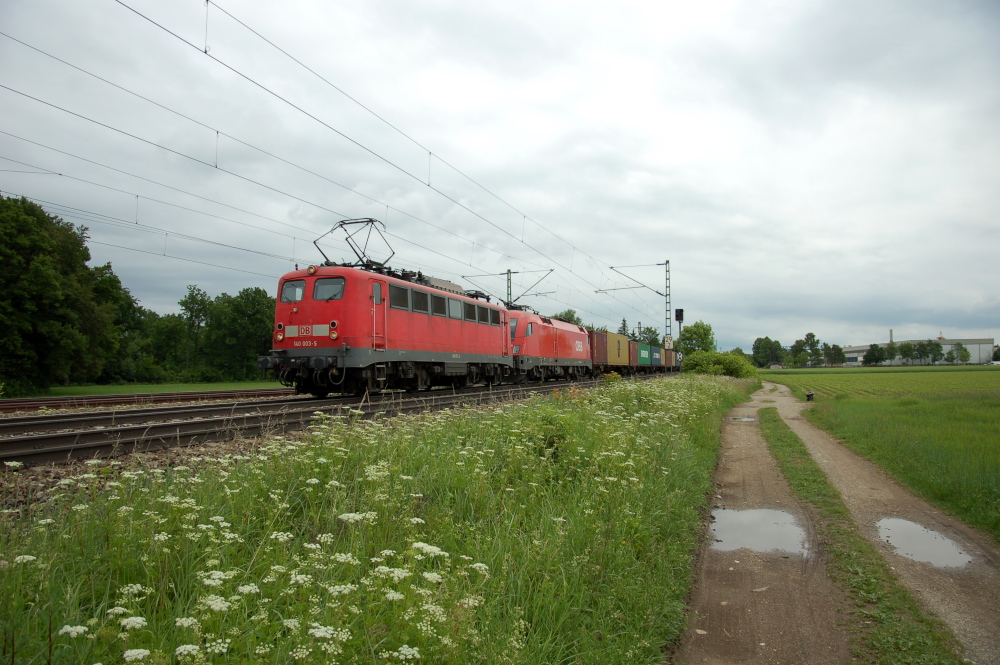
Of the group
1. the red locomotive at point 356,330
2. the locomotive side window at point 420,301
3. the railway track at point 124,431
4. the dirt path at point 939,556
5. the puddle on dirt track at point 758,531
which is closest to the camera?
the dirt path at point 939,556

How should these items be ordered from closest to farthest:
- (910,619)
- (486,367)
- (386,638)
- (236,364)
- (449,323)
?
(386,638) → (910,619) → (449,323) → (486,367) → (236,364)

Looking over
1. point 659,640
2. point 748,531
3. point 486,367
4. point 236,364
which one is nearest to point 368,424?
point 659,640

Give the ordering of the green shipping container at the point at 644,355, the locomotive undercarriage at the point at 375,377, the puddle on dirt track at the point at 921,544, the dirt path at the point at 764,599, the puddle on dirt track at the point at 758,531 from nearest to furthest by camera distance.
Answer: the dirt path at the point at 764,599
the puddle on dirt track at the point at 921,544
the puddle on dirt track at the point at 758,531
the locomotive undercarriage at the point at 375,377
the green shipping container at the point at 644,355

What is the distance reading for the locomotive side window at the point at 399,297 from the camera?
51.6 feet

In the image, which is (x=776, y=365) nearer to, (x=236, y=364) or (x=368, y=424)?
(x=236, y=364)

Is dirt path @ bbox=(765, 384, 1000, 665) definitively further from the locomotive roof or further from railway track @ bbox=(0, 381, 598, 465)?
the locomotive roof

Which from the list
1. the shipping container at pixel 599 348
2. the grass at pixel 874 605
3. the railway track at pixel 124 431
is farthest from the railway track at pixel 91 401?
the shipping container at pixel 599 348

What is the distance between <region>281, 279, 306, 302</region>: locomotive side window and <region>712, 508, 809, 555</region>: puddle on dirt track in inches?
462

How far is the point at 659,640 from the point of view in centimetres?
380

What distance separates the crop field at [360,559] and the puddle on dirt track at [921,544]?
200 centimetres

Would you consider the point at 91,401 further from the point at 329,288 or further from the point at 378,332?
the point at 378,332

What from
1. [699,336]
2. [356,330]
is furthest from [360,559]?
[699,336]

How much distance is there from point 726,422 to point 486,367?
903 centimetres

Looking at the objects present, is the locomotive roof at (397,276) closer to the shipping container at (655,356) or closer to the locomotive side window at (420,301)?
the locomotive side window at (420,301)
